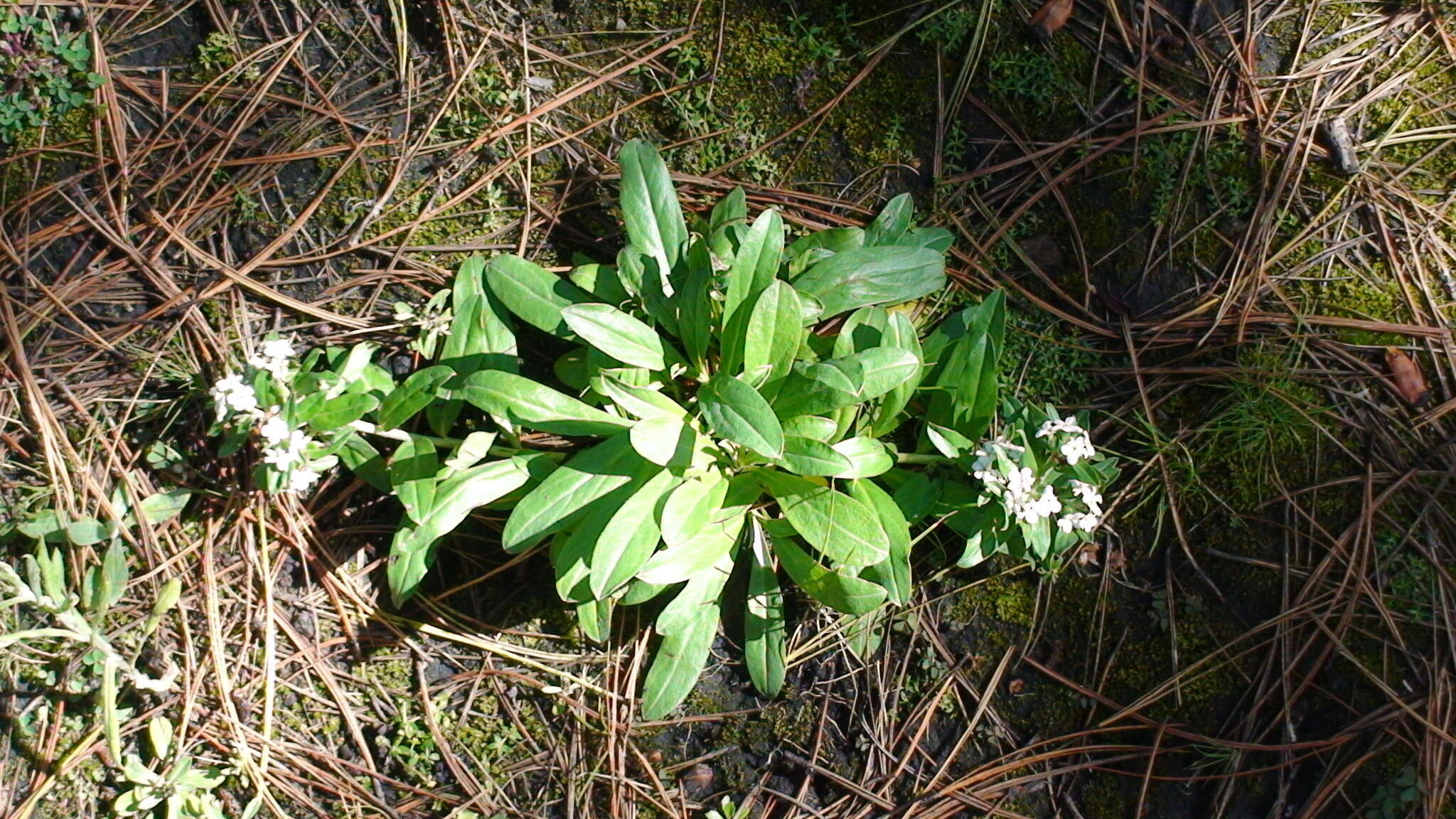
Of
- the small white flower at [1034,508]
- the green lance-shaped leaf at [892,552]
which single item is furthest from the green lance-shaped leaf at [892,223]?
the small white flower at [1034,508]

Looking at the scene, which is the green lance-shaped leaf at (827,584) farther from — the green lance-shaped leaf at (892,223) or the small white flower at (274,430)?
the small white flower at (274,430)

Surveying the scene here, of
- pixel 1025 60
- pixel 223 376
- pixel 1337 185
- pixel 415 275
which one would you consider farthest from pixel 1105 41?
pixel 223 376

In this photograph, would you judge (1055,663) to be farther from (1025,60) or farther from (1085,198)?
(1025,60)

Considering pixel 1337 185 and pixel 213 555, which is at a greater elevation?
pixel 1337 185

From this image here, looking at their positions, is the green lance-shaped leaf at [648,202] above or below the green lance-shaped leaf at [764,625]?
above

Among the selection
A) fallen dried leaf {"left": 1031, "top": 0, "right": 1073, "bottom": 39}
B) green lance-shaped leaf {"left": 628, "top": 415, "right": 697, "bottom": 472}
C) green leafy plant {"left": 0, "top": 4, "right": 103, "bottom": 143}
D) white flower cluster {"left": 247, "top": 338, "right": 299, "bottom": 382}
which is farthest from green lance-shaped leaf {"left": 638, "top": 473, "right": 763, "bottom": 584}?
green leafy plant {"left": 0, "top": 4, "right": 103, "bottom": 143}
